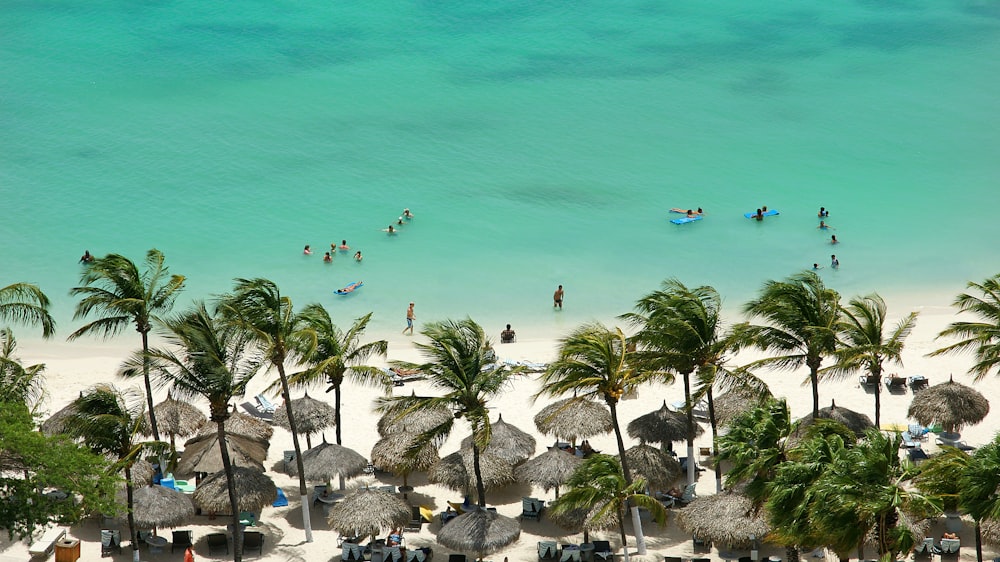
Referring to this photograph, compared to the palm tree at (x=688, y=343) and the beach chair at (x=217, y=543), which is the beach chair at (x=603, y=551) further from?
the beach chair at (x=217, y=543)

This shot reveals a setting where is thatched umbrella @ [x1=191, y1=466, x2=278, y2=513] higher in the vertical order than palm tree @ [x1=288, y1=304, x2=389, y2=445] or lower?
A: lower

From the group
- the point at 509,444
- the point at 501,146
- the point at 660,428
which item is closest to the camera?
the point at 660,428

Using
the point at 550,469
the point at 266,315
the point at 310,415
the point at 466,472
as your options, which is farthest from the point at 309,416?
the point at 550,469

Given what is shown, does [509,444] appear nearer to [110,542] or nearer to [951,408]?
[110,542]

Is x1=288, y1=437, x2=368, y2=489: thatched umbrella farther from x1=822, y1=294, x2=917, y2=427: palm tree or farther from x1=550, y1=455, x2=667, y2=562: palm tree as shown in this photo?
x1=822, y1=294, x2=917, y2=427: palm tree

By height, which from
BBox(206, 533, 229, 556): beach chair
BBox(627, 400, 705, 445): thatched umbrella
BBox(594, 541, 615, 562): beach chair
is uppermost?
BBox(627, 400, 705, 445): thatched umbrella

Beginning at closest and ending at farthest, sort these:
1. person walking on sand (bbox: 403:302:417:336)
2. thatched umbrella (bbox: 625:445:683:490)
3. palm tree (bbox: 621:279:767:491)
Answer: palm tree (bbox: 621:279:767:491) < thatched umbrella (bbox: 625:445:683:490) < person walking on sand (bbox: 403:302:417:336)

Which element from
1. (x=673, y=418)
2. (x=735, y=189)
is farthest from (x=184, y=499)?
(x=735, y=189)

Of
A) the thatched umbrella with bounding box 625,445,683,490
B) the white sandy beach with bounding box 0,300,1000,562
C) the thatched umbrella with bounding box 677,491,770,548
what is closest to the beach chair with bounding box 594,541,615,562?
the white sandy beach with bounding box 0,300,1000,562
